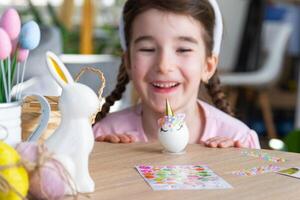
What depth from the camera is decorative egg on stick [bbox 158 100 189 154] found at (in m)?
1.06

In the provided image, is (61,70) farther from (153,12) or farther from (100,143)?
(153,12)

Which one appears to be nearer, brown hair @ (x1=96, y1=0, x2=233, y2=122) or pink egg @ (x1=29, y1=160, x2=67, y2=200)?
pink egg @ (x1=29, y1=160, x2=67, y2=200)

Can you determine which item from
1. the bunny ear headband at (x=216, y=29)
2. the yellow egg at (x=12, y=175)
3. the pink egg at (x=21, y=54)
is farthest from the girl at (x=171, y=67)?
the yellow egg at (x=12, y=175)

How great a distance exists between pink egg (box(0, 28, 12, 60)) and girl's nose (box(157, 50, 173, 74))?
1.72 feet

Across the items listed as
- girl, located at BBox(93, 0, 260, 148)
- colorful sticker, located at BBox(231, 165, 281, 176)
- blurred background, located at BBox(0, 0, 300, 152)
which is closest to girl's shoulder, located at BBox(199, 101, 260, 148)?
girl, located at BBox(93, 0, 260, 148)

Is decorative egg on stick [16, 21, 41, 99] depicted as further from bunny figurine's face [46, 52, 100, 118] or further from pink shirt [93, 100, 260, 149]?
pink shirt [93, 100, 260, 149]

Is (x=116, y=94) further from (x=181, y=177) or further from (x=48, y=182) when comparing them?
(x=48, y=182)

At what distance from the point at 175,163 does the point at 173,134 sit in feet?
0.31

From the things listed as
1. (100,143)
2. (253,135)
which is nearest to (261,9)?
(253,135)

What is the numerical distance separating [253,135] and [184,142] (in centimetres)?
41

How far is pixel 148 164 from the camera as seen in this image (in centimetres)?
97

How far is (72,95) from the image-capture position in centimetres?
76

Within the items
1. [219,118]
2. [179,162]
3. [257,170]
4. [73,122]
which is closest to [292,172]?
[257,170]

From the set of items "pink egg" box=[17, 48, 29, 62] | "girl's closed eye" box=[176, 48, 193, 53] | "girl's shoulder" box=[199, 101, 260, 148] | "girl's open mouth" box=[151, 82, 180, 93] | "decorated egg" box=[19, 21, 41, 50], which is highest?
"decorated egg" box=[19, 21, 41, 50]
